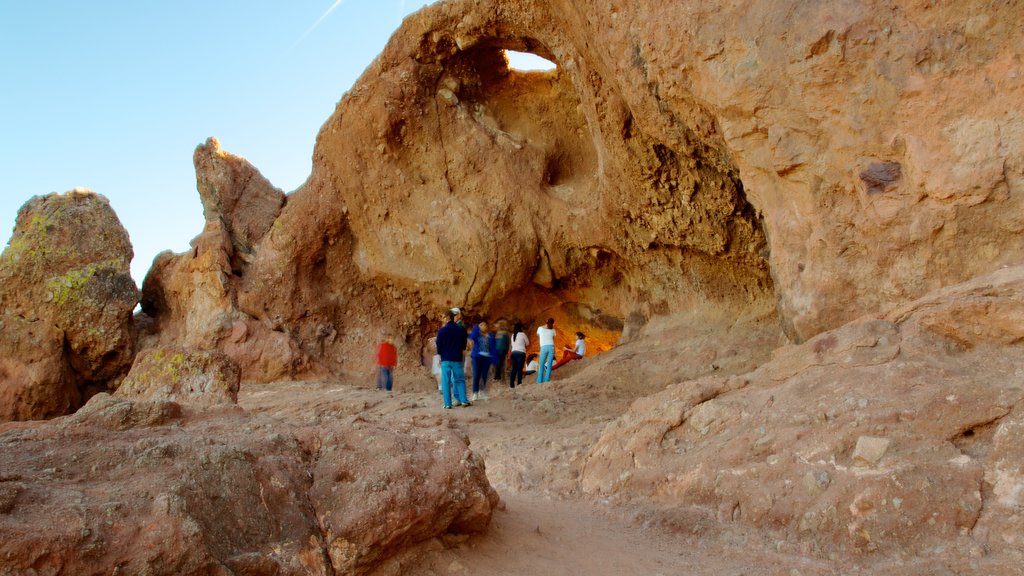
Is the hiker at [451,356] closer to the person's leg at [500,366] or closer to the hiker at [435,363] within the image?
the hiker at [435,363]

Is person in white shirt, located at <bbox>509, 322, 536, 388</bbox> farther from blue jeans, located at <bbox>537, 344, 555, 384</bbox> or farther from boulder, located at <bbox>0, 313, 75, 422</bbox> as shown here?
boulder, located at <bbox>0, 313, 75, 422</bbox>

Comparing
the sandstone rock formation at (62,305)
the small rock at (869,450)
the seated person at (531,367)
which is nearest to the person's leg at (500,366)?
the seated person at (531,367)

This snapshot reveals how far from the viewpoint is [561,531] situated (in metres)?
3.60

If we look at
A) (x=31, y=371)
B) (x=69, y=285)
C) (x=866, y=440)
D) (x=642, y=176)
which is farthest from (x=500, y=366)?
(x=866, y=440)

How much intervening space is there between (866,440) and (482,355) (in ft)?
20.8

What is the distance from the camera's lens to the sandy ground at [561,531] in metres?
3.03

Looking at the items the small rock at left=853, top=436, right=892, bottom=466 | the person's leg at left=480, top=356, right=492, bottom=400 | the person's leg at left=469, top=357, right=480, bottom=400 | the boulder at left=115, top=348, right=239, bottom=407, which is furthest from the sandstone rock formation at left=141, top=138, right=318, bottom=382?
the small rock at left=853, top=436, right=892, bottom=466

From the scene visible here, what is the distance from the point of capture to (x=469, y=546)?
3059mm

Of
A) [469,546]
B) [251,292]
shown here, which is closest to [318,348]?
[251,292]

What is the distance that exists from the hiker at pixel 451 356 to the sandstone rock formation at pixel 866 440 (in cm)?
354

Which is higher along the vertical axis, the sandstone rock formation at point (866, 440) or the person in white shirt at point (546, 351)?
the person in white shirt at point (546, 351)

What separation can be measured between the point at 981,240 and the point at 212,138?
1181cm

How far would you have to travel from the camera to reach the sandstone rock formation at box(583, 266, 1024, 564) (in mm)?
3156

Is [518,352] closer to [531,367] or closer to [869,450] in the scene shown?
[531,367]
